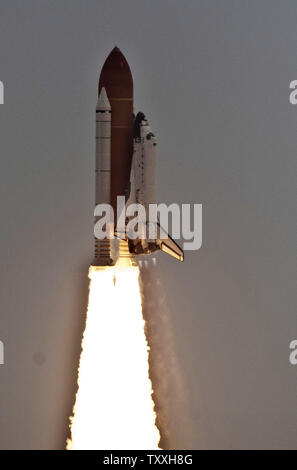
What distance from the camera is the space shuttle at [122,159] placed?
26.6 meters

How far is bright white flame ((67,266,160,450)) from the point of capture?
86.1 ft

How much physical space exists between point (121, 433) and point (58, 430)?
9.24 ft

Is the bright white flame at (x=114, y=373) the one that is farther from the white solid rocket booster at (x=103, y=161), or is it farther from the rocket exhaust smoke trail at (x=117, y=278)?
the white solid rocket booster at (x=103, y=161)

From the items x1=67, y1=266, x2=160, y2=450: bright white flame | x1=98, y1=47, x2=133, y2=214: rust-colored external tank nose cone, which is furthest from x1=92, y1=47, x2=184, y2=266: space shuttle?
x1=67, y1=266, x2=160, y2=450: bright white flame

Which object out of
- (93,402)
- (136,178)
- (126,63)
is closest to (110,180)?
(136,178)

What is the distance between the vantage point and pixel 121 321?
88.0 ft

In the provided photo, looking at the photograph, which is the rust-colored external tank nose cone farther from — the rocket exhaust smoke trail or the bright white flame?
the bright white flame

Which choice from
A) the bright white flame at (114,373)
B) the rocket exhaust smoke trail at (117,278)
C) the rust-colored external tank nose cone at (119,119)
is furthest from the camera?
the rust-colored external tank nose cone at (119,119)

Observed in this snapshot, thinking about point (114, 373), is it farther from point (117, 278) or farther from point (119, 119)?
point (119, 119)

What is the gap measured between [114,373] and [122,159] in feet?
13.0

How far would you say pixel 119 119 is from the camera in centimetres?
2680

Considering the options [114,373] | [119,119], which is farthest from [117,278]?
[119,119]

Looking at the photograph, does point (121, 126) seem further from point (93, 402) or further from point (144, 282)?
point (93, 402)

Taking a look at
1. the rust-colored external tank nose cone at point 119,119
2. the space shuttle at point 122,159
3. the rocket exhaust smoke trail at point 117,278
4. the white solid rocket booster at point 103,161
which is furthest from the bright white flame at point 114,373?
the rust-colored external tank nose cone at point 119,119
